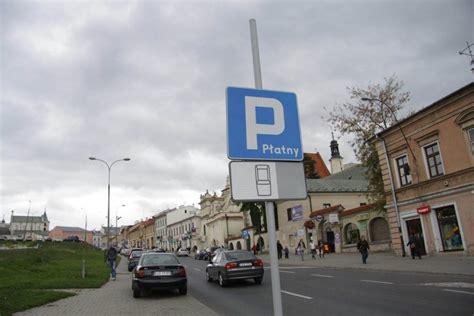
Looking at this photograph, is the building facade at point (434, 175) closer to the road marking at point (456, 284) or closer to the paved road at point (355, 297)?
the paved road at point (355, 297)

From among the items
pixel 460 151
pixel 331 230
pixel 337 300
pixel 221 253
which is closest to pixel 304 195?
pixel 337 300

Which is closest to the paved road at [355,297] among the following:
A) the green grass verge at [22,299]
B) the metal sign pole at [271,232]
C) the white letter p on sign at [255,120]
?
the green grass verge at [22,299]

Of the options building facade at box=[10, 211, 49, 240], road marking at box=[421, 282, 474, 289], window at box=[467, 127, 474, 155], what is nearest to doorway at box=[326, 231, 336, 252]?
window at box=[467, 127, 474, 155]

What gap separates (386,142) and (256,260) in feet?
55.6

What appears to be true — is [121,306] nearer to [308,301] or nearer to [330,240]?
[308,301]

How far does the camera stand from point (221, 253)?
60.7ft

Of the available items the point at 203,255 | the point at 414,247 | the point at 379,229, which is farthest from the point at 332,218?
the point at 203,255

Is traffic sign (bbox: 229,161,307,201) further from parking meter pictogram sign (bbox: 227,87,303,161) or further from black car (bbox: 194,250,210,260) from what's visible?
black car (bbox: 194,250,210,260)

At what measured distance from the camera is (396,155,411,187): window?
27391 millimetres

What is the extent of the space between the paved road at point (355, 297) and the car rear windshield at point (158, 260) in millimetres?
1600

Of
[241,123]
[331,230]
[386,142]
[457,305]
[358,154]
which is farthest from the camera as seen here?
[331,230]

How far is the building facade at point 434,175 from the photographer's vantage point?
22.4m

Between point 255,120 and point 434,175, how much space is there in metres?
24.5

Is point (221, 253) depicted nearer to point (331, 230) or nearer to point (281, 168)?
point (281, 168)
